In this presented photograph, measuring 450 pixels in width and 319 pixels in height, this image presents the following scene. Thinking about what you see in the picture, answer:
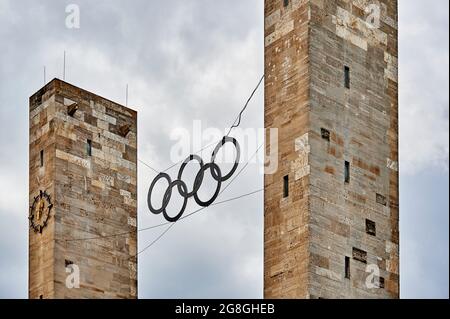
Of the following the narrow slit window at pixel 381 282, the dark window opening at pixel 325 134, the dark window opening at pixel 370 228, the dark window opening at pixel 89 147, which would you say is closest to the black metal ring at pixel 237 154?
the dark window opening at pixel 325 134

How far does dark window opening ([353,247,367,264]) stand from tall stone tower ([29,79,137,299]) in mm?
13026

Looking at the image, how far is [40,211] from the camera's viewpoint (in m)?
74.1

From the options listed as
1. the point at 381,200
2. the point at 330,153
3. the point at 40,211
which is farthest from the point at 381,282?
Answer: the point at 40,211

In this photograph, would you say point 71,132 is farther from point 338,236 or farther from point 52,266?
point 338,236

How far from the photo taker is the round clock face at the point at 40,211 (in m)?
73.6

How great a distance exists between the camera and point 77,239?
7400 cm

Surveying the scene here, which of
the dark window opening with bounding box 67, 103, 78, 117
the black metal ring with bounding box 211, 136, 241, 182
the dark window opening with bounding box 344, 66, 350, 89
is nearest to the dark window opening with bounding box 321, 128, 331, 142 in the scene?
the dark window opening with bounding box 344, 66, 350, 89

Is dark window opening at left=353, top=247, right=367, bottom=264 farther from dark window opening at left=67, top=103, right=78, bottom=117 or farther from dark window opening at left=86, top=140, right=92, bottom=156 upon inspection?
dark window opening at left=67, top=103, right=78, bottom=117

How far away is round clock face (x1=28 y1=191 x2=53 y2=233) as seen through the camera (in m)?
73.6

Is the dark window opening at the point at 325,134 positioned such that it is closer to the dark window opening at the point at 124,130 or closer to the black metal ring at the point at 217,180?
the black metal ring at the point at 217,180

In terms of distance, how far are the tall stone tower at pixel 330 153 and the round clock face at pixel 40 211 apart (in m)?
11.0

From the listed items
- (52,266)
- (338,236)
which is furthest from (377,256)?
(52,266)

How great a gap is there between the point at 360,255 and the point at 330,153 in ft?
13.2
